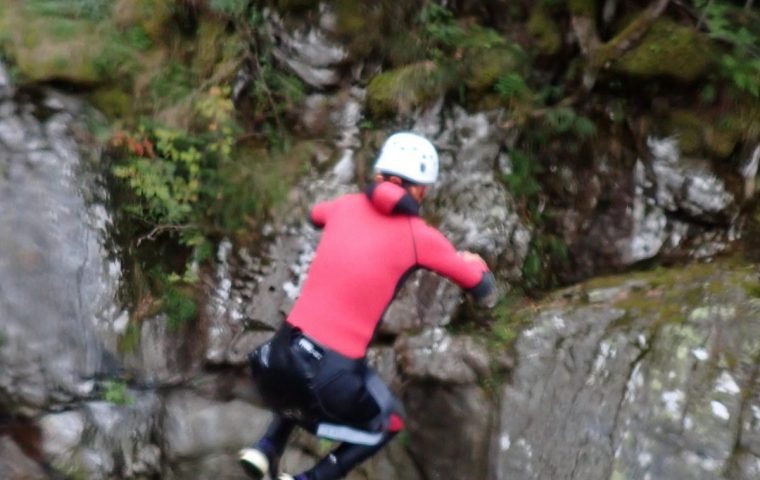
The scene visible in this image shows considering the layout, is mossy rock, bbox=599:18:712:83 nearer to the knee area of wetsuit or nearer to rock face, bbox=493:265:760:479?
rock face, bbox=493:265:760:479

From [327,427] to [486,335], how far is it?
1551 mm

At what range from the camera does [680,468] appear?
4.51 m

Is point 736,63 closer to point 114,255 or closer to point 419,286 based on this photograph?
point 419,286

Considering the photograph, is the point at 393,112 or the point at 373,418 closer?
the point at 373,418

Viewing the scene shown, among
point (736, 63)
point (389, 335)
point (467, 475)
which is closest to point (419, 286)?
point (389, 335)

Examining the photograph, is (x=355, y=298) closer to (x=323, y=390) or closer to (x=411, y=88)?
(x=323, y=390)

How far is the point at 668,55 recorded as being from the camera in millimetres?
5656

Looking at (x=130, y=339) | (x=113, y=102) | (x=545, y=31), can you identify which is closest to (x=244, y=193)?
(x=113, y=102)

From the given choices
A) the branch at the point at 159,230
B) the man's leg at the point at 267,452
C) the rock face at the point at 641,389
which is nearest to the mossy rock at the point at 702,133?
the rock face at the point at 641,389

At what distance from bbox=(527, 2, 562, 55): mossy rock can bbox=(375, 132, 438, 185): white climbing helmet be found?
7.33 ft

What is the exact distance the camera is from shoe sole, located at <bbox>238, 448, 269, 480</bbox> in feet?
14.2

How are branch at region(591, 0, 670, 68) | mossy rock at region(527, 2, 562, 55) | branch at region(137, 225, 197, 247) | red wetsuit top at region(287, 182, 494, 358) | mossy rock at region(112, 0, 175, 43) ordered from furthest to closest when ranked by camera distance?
mossy rock at region(112, 0, 175, 43) < mossy rock at region(527, 2, 562, 55) < branch at region(137, 225, 197, 247) < branch at region(591, 0, 670, 68) < red wetsuit top at region(287, 182, 494, 358)

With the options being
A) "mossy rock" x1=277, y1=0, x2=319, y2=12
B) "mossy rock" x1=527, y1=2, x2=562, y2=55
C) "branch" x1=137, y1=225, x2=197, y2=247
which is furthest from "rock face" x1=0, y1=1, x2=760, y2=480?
"mossy rock" x1=527, y1=2, x2=562, y2=55

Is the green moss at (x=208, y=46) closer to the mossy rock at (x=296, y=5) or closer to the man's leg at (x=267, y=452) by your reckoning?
the mossy rock at (x=296, y=5)
